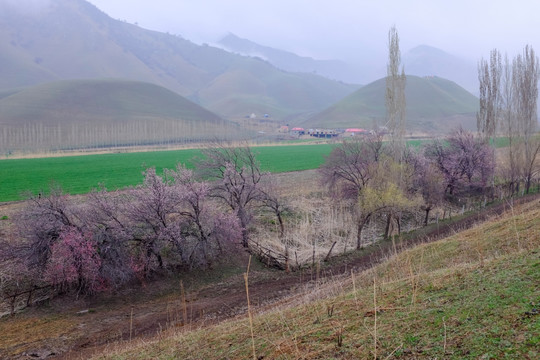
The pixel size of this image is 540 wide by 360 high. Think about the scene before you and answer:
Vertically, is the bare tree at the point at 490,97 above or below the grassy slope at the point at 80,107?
below

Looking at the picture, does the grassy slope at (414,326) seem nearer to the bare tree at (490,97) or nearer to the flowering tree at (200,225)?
the flowering tree at (200,225)

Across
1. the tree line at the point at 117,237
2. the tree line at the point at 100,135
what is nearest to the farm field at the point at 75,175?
the tree line at the point at 117,237

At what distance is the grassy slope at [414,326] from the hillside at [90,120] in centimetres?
11983

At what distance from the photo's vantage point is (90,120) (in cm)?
15262

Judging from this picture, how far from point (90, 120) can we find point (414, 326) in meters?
164

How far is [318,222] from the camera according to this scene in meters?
33.2

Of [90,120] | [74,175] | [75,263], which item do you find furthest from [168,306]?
[90,120]

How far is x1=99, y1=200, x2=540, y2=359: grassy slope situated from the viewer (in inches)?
243

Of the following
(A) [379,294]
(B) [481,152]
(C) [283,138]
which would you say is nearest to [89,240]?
(A) [379,294]

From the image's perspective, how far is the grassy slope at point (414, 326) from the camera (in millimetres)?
6164

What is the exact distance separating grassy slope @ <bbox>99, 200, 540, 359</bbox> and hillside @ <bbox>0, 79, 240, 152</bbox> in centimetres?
11983

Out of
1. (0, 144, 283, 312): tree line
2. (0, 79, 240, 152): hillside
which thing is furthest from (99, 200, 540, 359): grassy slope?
(0, 79, 240, 152): hillside

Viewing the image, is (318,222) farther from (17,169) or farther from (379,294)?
(17,169)

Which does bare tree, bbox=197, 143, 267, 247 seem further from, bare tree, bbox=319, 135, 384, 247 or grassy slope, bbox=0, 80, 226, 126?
grassy slope, bbox=0, 80, 226, 126
